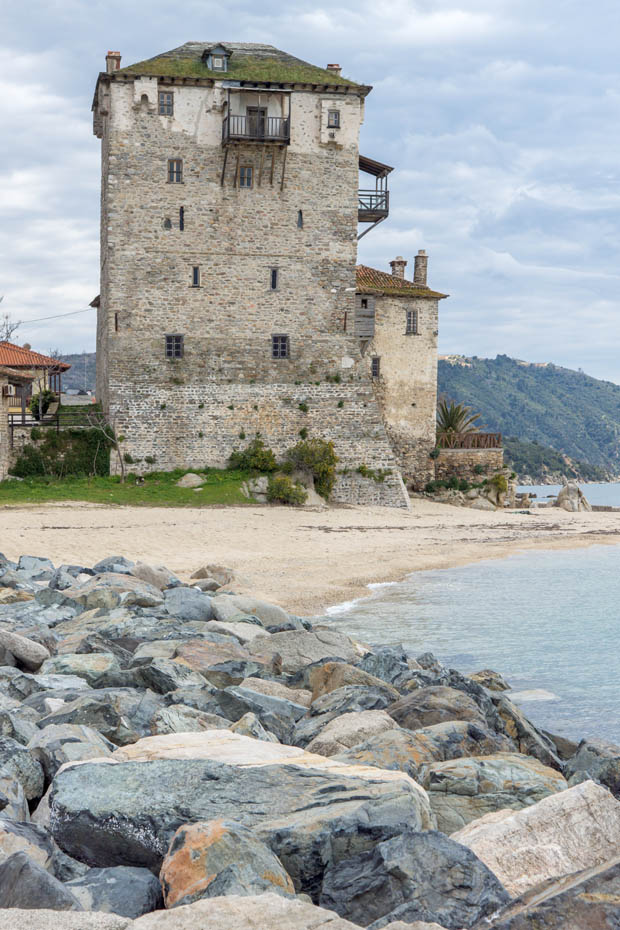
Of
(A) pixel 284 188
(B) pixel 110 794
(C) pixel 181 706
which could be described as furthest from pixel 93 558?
(A) pixel 284 188

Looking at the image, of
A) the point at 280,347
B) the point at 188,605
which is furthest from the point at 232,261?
the point at 188,605

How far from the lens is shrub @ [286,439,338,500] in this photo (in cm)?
3272

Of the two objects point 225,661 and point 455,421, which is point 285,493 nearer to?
point 455,421

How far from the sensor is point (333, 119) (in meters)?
34.0

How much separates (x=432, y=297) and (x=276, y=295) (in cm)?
785

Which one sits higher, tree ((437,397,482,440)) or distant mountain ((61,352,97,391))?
distant mountain ((61,352,97,391))

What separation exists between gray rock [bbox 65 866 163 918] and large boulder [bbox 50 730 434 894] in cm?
30

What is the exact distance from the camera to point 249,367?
33812 mm

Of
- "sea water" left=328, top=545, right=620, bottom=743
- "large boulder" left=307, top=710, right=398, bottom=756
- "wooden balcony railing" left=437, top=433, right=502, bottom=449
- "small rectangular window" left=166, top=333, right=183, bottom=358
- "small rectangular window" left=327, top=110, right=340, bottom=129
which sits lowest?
"sea water" left=328, top=545, right=620, bottom=743

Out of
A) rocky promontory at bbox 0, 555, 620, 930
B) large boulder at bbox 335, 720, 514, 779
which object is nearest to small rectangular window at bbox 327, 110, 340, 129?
rocky promontory at bbox 0, 555, 620, 930

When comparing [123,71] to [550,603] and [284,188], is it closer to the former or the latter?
[284,188]

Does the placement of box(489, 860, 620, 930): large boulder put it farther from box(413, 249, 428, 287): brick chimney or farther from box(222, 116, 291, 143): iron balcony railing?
box(413, 249, 428, 287): brick chimney

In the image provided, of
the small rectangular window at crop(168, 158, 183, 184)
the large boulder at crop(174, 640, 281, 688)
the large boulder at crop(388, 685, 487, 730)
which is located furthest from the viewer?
the small rectangular window at crop(168, 158, 183, 184)

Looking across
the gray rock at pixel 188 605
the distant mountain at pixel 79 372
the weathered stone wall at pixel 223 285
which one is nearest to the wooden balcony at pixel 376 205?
the weathered stone wall at pixel 223 285
